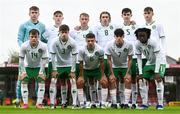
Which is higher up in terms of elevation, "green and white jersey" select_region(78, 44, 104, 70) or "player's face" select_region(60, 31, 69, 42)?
"player's face" select_region(60, 31, 69, 42)

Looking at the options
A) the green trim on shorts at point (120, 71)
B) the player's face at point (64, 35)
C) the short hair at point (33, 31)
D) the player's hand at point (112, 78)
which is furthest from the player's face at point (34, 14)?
the player's hand at point (112, 78)

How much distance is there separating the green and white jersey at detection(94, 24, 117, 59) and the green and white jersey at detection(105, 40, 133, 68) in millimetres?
826

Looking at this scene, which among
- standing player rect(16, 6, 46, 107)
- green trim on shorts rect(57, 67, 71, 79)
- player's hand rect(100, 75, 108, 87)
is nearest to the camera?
player's hand rect(100, 75, 108, 87)

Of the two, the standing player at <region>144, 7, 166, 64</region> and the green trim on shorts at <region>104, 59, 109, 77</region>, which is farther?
the green trim on shorts at <region>104, 59, 109, 77</region>

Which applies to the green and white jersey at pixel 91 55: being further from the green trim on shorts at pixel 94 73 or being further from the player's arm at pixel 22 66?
the player's arm at pixel 22 66

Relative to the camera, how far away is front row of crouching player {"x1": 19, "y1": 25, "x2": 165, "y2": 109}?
39.5 feet

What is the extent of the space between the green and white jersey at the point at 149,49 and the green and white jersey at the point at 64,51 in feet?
4.76

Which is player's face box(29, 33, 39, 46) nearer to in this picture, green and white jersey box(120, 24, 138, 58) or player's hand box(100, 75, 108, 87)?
player's hand box(100, 75, 108, 87)

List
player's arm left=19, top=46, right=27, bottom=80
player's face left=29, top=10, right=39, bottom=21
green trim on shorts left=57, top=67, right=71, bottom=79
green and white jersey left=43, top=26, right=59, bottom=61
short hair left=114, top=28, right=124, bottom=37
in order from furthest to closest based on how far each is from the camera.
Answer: green and white jersey left=43, top=26, right=59, bottom=61 → player's face left=29, top=10, right=39, bottom=21 → green trim on shorts left=57, top=67, right=71, bottom=79 → player's arm left=19, top=46, right=27, bottom=80 → short hair left=114, top=28, right=124, bottom=37

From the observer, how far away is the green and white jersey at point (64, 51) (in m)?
12.5

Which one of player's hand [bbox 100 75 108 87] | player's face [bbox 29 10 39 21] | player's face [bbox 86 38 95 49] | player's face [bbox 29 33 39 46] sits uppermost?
player's face [bbox 29 10 39 21]

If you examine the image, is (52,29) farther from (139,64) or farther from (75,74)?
(139,64)

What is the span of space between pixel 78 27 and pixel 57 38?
3.33 feet

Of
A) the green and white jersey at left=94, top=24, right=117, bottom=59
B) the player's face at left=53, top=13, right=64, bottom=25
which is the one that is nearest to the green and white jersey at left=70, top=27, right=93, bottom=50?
the green and white jersey at left=94, top=24, right=117, bottom=59
